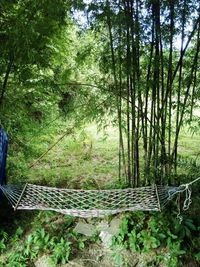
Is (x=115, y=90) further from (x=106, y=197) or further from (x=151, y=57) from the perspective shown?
(x=106, y=197)

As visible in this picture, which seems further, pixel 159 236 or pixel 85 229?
pixel 85 229

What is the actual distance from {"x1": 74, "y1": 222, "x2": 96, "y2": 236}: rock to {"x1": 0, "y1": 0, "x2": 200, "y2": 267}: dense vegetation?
0.05 meters

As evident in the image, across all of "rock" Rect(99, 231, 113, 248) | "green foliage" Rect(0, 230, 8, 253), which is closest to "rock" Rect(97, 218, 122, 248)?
"rock" Rect(99, 231, 113, 248)

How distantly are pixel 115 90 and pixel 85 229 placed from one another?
118 cm

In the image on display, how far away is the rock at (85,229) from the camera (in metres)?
2.75

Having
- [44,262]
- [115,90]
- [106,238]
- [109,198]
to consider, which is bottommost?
[44,262]

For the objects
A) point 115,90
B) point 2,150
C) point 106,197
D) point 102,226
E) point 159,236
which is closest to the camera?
point 106,197

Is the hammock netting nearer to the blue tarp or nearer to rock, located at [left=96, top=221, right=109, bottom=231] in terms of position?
the blue tarp

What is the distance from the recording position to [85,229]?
9.10 ft

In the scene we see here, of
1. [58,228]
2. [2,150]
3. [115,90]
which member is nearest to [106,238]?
[58,228]

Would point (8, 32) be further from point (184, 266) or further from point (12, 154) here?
point (184, 266)

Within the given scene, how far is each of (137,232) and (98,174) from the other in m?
1.22

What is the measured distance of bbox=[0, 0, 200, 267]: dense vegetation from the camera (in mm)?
2535

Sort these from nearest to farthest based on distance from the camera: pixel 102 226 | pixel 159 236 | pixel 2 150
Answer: pixel 159 236
pixel 2 150
pixel 102 226
